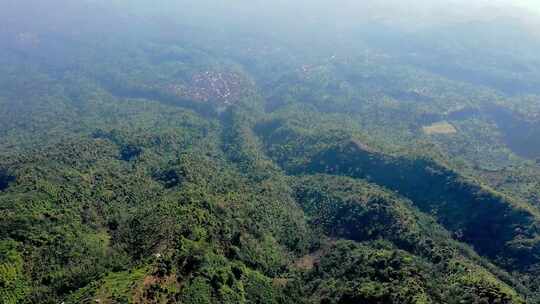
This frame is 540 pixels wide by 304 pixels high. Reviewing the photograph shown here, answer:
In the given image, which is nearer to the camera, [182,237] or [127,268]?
[127,268]

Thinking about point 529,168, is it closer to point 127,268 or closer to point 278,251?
point 278,251

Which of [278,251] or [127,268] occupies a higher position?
[127,268]

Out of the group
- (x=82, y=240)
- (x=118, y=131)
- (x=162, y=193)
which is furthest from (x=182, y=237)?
(x=118, y=131)

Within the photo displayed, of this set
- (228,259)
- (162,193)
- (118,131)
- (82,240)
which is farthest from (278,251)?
(118,131)

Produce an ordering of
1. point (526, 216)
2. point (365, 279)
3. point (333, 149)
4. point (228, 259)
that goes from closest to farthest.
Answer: point (365, 279) → point (228, 259) → point (526, 216) → point (333, 149)

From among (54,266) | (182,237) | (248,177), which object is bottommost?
(248,177)

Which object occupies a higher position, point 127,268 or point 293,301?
point 127,268

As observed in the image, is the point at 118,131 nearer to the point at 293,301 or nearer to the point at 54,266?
the point at 54,266

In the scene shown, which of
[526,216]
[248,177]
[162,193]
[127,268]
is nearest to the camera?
[127,268]

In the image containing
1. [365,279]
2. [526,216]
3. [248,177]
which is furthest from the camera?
[248,177]
